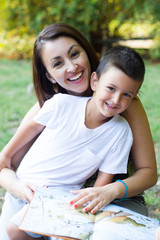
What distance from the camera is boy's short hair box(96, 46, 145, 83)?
5.33 ft

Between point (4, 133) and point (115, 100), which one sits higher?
point (115, 100)

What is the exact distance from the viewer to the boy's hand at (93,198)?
151 centimetres

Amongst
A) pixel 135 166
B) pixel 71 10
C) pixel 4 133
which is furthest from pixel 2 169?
pixel 71 10

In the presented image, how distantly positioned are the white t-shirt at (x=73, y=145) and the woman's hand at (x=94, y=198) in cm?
15

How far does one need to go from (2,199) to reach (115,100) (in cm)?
146

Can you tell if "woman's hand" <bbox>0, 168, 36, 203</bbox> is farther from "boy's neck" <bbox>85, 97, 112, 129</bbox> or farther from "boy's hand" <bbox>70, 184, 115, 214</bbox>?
"boy's neck" <bbox>85, 97, 112, 129</bbox>

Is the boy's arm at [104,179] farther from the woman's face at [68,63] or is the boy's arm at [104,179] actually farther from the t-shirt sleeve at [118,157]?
the woman's face at [68,63]

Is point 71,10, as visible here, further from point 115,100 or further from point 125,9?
point 115,100

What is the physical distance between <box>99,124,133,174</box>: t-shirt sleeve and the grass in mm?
987

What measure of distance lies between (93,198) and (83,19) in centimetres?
706

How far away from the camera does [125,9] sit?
8078 millimetres

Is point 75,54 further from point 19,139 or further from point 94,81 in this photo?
point 19,139

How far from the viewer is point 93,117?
179cm

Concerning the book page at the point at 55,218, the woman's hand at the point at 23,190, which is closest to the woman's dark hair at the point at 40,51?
the woman's hand at the point at 23,190
